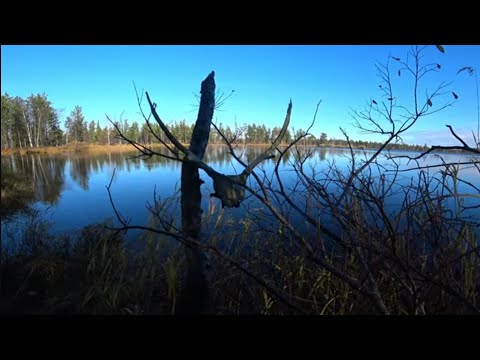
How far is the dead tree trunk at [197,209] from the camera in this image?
6.72ft

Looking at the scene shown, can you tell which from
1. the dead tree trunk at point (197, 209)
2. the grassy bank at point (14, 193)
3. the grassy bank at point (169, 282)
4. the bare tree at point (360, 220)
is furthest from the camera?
the grassy bank at point (14, 193)

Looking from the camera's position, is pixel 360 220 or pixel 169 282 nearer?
pixel 360 220

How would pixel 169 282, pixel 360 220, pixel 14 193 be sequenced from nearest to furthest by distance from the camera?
pixel 360 220 → pixel 169 282 → pixel 14 193

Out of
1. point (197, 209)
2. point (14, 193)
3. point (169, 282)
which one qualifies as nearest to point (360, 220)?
point (197, 209)

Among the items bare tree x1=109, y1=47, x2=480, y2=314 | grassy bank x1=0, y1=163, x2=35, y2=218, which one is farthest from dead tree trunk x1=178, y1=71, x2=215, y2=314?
grassy bank x1=0, y1=163, x2=35, y2=218

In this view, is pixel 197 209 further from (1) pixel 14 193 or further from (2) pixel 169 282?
(1) pixel 14 193

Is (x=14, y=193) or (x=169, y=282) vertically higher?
(x=169, y=282)

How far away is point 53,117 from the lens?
1089 inches

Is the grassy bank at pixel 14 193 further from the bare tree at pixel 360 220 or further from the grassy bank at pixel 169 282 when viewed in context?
the bare tree at pixel 360 220

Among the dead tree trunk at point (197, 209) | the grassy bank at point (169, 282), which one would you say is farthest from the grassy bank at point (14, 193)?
the dead tree trunk at point (197, 209)

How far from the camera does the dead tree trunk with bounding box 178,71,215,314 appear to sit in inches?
80.7

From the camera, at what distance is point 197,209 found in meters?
2.07

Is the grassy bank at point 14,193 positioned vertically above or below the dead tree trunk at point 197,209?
below
